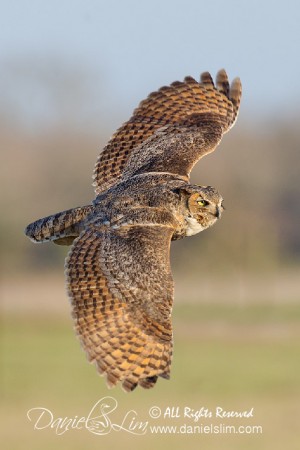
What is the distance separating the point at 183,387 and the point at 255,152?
123 feet

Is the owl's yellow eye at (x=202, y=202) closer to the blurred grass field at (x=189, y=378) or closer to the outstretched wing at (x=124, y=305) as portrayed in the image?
the outstretched wing at (x=124, y=305)

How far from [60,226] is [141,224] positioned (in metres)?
0.84

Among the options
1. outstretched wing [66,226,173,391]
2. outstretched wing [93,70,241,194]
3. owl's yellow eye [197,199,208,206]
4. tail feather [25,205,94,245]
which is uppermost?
outstretched wing [93,70,241,194]

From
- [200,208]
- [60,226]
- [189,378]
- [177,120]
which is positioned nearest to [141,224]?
[200,208]

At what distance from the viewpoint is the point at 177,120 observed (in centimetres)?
1495

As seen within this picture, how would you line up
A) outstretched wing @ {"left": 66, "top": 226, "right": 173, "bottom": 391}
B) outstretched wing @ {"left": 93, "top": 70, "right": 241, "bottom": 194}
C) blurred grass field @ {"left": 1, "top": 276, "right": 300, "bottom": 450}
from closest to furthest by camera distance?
outstretched wing @ {"left": 66, "top": 226, "right": 173, "bottom": 391} → outstretched wing @ {"left": 93, "top": 70, "right": 241, "bottom": 194} → blurred grass field @ {"left": 1, "top": 276, "right": 300, "bottom": 450}

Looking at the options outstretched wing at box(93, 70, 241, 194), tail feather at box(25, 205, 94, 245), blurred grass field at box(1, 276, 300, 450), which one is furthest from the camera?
blurred grass field at box(1, 276, 300, 450)

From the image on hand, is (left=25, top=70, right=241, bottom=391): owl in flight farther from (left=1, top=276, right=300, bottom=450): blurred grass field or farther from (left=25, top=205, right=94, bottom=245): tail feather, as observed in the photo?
(left=1, top=276, right=300, bottom=450): blurred grass field

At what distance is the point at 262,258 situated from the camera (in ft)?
182

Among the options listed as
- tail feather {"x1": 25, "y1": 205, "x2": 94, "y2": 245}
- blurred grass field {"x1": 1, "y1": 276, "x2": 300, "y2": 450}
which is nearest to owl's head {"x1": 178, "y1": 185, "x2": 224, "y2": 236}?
tail feather {"x1": 25, "y1": 205, "x2": 94, "y2": 245}

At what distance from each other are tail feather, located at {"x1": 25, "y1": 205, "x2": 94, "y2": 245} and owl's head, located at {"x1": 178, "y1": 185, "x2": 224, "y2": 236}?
87 cm

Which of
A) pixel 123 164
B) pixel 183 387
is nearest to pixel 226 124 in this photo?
pixel 123 164

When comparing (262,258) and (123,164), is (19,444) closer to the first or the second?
(123,164)

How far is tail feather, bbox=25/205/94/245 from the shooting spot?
13.3m
